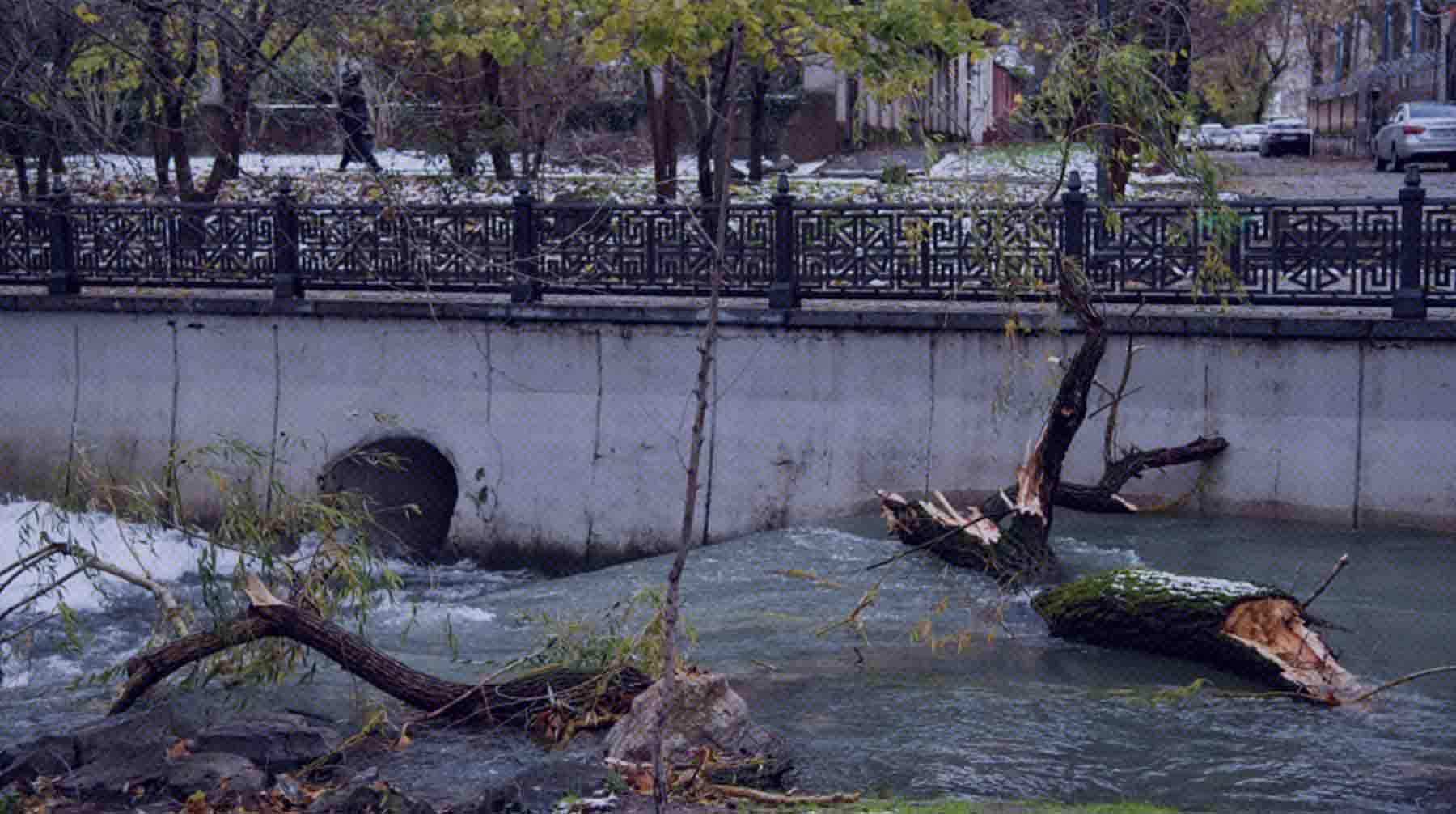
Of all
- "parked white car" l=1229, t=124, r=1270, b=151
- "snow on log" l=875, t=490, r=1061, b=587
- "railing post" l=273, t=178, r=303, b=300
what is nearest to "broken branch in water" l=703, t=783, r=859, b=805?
"snow on log" l=875, t=490, r=1061, b=587

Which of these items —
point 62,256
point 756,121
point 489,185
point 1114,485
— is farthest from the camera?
point 756,121

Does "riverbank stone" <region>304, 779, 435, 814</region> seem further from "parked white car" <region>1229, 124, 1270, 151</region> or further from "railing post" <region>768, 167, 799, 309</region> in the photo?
"parked white car" <region>1229, 124, 1270, 151</region>

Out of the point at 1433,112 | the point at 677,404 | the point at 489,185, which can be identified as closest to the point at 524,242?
the point at 677,404

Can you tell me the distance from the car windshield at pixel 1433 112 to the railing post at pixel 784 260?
2503 centimetres

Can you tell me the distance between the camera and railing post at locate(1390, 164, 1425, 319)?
14086 millimetres

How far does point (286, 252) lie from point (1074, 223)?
754 centimetres

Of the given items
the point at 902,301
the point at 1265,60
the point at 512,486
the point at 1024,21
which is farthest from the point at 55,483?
the point at 1265,60

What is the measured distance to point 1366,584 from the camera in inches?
505

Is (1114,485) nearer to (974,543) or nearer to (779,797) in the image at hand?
(974,543)

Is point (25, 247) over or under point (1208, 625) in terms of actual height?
over

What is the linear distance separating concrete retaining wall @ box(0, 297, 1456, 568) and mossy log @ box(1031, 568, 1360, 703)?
3524 millimetres

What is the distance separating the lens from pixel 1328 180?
36250mm

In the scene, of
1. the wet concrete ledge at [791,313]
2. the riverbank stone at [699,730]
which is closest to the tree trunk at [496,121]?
the wet concrete ledge at [791,313]

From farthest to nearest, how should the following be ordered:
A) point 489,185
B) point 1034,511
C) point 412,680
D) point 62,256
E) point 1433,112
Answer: point 1433,112 → point 489,185 → point 62,256 → point 1034,511 → point 412,680
